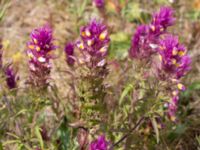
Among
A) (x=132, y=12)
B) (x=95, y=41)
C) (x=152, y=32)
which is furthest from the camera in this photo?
(x=132, y=12)

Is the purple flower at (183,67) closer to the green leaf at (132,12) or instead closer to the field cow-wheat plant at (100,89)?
the field cow-wheat plant at (100,89)

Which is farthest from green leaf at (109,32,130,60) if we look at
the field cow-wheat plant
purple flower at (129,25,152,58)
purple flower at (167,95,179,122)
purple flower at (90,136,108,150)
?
purple flower at (90,136,108,150)

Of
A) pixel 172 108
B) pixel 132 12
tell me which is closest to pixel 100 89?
pixel 172 108

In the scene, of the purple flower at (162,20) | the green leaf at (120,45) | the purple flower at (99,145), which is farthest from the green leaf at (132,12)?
the purple flower at (99,145)

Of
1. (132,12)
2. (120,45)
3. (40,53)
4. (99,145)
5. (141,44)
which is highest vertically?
(40,53)

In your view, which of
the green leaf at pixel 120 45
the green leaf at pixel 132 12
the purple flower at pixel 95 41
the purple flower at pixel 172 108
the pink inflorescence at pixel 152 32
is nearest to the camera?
the purple flower at pixel 95 41

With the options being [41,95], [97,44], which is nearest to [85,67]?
[97,44]

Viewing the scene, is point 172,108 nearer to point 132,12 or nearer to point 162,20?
point 162,20
